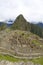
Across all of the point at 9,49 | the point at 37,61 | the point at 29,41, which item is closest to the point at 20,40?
the point at 29,41

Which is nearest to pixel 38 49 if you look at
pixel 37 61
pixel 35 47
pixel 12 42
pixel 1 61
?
pixel 35 47

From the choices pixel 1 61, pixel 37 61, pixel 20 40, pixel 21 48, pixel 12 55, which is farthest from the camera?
pixel 20 40

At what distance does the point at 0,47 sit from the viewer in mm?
172875

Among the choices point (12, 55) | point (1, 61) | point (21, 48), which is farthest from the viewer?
point (21, 48)

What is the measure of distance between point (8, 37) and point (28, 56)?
2791 cm

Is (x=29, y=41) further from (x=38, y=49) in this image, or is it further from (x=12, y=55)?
(x=12, y=55)

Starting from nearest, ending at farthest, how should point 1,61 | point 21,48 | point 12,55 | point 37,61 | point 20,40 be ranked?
1. point 1,61
2. point 37,61
3. point 12,55
4. point 21,48
5. point 20,40

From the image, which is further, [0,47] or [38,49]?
[38,49]

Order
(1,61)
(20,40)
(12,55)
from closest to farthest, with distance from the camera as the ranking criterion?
1. (1,61)
2. (12,55)
3. (20,40)

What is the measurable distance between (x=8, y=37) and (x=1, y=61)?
4851cm

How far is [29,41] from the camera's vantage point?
195 meters

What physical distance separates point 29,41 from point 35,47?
863cm

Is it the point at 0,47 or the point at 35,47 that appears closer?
the point at 0,47

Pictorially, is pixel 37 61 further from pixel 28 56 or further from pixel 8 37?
pixel 8 37
